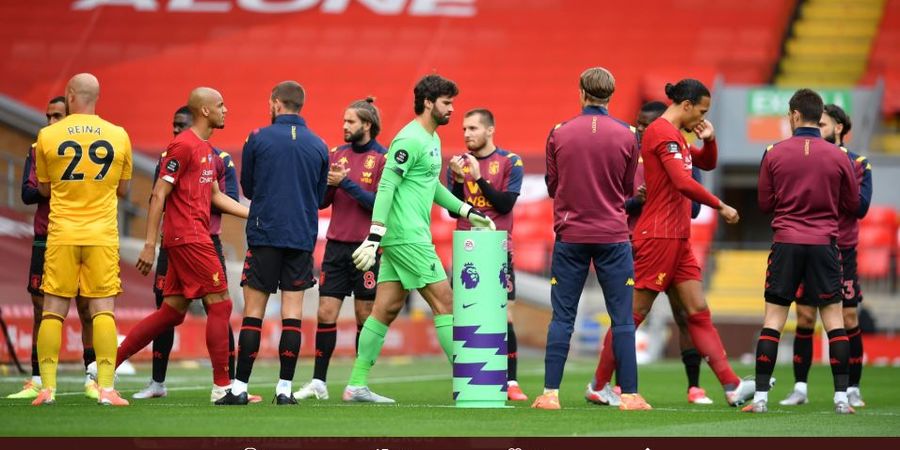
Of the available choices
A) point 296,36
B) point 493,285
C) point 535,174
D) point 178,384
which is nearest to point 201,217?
point 493,285

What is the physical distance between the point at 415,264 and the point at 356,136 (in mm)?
1611

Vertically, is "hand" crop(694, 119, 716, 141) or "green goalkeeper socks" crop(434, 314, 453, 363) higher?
"hand" crop(694, 119, 716, 141)

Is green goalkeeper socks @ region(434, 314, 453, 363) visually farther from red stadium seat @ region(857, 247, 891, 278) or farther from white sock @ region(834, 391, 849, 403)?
red stadium seat @ region(857, 247, 891, 278)

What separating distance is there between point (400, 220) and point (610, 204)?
1.38 metres

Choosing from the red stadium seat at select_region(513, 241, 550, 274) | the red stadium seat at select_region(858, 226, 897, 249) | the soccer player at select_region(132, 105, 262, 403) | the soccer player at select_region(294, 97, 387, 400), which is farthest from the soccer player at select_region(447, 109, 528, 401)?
the red stadium seat at select_region(858, 226, 897, 249)

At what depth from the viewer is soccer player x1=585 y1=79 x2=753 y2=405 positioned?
9.76 metres

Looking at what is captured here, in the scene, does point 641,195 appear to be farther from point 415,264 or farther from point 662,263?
point 415,264

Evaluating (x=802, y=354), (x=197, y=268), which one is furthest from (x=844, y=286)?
(x=197, y=268)

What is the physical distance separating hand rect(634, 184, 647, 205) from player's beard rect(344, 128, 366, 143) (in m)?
2.09

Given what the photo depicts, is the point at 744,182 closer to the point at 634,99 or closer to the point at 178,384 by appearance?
the point at 634,99

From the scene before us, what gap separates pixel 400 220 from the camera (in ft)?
31.4

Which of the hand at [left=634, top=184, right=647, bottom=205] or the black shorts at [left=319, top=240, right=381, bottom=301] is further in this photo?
the black shorts at [left=319, top=240, right=381, bottom=301]

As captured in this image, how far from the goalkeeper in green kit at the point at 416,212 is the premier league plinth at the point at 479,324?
0.31 meters

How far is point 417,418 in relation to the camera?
841cm
